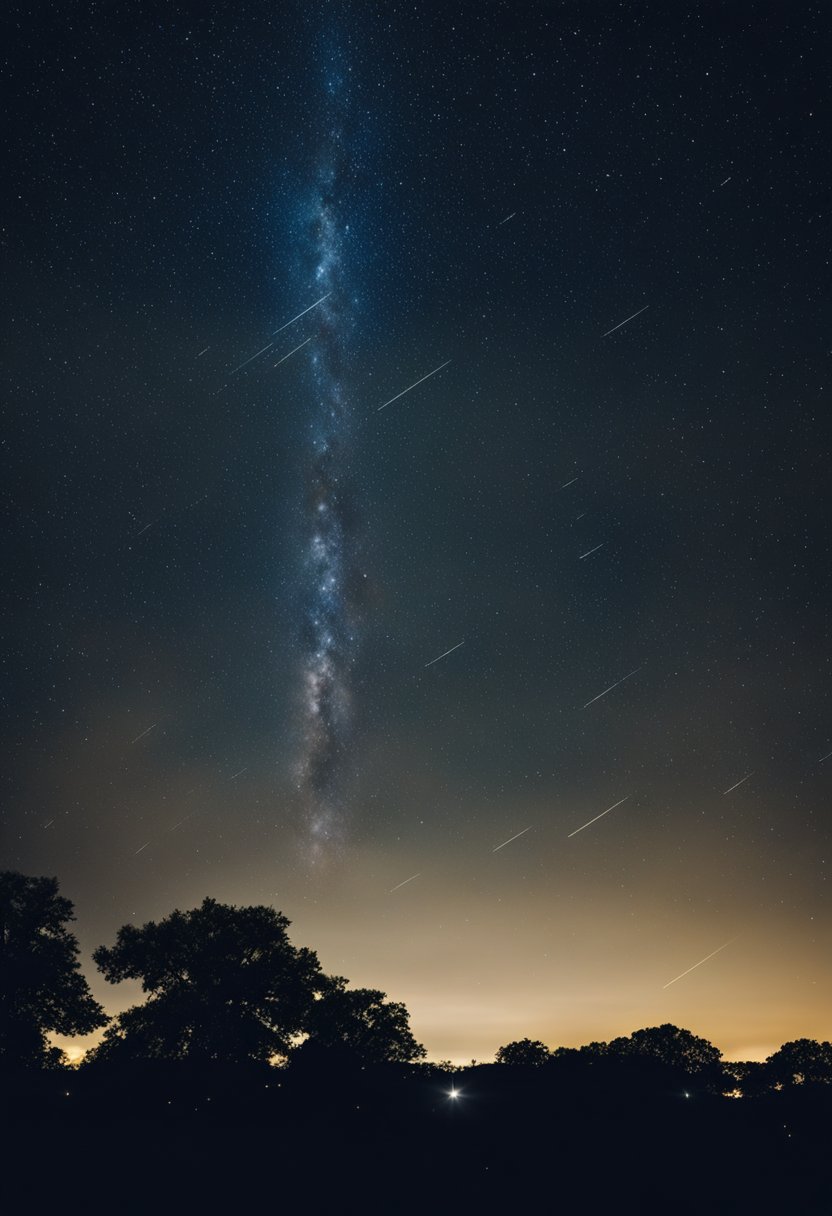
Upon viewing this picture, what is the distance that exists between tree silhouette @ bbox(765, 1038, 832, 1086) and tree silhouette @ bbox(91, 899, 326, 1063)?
42.7m

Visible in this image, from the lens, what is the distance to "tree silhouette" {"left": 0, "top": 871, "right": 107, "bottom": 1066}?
4219 cm

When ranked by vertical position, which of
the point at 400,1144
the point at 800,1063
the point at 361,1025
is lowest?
the point at 800,1063

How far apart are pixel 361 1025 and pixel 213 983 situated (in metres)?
14.1

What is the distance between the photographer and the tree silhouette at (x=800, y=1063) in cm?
6669

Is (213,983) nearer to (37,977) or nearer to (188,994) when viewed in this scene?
(188,994)

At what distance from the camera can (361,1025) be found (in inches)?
2248

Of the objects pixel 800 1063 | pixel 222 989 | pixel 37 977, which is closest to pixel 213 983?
pixel 222 989

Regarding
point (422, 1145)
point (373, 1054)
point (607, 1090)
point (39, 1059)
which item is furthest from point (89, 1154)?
point (373, 1054)

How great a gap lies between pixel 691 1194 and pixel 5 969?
34.3 m

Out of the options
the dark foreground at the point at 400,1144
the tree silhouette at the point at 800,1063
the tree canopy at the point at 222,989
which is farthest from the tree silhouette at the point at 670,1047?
the dark foreground at the point at 400,1144

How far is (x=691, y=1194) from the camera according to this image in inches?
1012

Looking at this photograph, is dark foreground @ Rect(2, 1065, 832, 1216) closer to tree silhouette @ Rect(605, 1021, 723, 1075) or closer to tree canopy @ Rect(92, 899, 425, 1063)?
tree canopy @ Rect(92, 899, 425, 1063)

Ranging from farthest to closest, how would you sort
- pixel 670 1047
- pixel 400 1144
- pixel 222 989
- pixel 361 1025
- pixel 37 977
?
pixel 670 1047 → pixel 361 1025 → pixel 222 989 → pixel 37 977 → pixel 400 1144

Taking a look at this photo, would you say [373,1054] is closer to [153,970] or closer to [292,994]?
[292,994]
